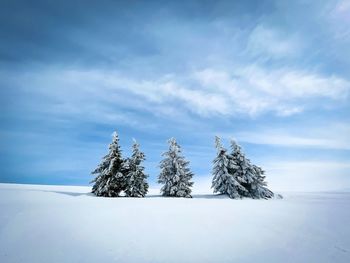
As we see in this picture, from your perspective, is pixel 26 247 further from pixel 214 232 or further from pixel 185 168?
pixel 185 168

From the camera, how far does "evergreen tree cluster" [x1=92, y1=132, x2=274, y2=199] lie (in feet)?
85.1

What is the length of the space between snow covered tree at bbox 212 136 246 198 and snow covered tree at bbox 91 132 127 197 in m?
12.6

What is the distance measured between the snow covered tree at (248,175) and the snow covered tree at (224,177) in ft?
2.54

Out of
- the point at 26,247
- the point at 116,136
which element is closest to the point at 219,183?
the point at 116,136

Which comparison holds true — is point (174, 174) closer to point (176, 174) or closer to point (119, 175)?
point (176, 174)

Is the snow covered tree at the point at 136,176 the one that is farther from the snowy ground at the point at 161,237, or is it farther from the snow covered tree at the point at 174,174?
the snowy ground at the point at 161,237

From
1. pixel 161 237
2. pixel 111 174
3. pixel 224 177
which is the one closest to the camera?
pixel 161 237

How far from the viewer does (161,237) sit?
8.16 metres

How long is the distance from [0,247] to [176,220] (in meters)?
6.65

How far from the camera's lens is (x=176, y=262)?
650 centimetres

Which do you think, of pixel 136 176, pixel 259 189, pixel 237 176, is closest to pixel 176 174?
pixel 136 176

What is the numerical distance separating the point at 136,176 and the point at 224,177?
1171 centimetres

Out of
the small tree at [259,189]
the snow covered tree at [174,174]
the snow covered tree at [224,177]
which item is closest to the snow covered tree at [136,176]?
the snow covered tree at [174,174]

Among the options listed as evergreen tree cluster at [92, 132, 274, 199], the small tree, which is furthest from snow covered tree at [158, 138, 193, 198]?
the small tree
